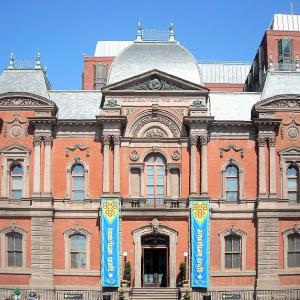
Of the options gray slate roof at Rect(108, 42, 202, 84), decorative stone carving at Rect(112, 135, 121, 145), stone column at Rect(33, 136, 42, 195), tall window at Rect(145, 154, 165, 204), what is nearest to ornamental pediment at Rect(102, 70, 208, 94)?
gray slate roof at Rect(108, 42, 202, 84)

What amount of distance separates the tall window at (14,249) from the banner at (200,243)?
10.2 meters

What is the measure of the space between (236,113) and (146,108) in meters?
5.81

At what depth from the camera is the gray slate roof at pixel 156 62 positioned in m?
46.2

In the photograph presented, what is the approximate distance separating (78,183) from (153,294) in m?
8.14

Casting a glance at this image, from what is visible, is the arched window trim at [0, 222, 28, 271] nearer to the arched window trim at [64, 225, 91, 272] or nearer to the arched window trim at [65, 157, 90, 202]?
the arched window trim at [64, 225, 91, 272]

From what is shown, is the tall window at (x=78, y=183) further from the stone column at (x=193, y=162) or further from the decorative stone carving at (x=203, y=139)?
the decorative stone carving at (x=203, y=139)

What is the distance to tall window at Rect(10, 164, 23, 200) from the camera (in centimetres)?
4459

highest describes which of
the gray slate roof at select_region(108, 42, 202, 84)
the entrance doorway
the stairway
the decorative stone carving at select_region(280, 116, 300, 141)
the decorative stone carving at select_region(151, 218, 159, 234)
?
the gray slate roof at select_region(108, 42, 202, 84)

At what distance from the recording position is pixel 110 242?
43.5m

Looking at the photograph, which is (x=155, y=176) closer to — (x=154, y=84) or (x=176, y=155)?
(x=176, y=155)

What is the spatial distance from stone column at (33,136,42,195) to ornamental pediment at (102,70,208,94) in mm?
5014

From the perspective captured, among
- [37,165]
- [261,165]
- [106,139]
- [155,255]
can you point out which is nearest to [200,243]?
[155,255]

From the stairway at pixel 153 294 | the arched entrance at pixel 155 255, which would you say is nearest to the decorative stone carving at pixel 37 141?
the arched entrance at pixel 155 255

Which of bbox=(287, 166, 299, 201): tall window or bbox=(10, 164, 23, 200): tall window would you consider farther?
bbox=(287, 166, 299, 201): tall window
